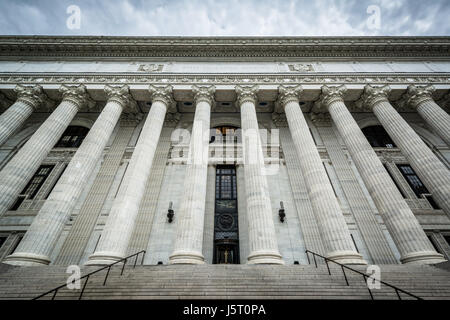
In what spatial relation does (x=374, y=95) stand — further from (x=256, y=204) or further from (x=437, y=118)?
(x=256, y=204)

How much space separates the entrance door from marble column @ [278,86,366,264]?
521 cm

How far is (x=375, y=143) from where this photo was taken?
56.2 ft

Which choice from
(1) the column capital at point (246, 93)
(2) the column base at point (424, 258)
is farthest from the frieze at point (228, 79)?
(2) the column base at point (424, 258)

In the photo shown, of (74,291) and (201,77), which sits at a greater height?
(201,77)

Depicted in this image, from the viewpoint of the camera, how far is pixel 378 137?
1758 cm

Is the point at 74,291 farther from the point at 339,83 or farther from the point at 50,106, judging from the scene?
the point at 339,83

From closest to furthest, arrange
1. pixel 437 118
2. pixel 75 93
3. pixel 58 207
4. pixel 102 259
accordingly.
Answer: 1. pixel 102 259
2. pixel 58 207
3. pixel 437 118
4. pixel 75 93

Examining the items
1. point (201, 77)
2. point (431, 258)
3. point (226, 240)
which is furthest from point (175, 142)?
point (431, 258)

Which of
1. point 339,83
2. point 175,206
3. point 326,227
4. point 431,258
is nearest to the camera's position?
point 431,258

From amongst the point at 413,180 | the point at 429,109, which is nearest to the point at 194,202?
the point at 413,180

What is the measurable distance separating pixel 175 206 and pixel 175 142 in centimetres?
546

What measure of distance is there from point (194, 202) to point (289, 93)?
1023 cm

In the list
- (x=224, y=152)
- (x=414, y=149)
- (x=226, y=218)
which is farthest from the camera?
(x=224, y=152)

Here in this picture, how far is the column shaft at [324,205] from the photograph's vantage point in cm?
885
